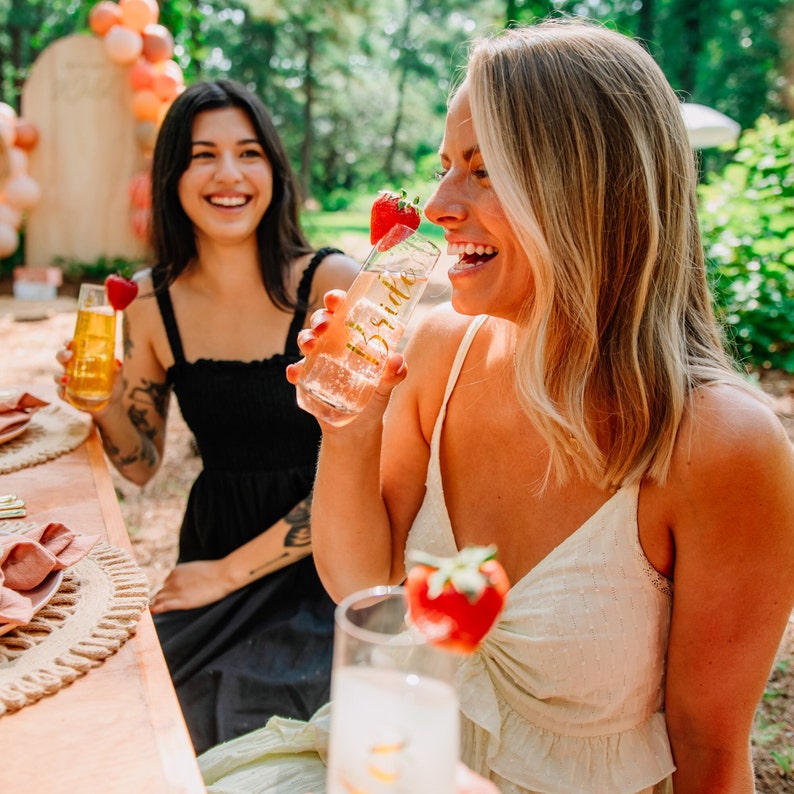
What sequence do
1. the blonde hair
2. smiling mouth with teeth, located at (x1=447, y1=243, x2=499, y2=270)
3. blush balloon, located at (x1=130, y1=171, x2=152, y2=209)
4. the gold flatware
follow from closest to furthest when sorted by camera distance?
1. the blonde hair
2. smiling mouth with teeth, located at (x1=447, y1=243, x2=499, y2=270)
3. the gold flatware
4. blush balloon, located at (x1=130, y1=171, x2=152, y2=209)

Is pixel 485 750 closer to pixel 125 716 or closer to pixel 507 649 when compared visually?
pixel 507 649

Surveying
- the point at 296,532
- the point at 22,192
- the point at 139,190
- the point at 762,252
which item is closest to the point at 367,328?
the point at 296,532

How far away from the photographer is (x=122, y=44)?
8.62 m

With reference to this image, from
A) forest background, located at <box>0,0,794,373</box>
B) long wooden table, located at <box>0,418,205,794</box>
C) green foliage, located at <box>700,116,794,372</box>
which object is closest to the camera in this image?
long wooden table, located at <box>0,418,205,794</box>

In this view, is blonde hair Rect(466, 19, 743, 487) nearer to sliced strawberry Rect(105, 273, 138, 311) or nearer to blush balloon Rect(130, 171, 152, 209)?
sliced strawberry Rect(105, 273, 138, 311)

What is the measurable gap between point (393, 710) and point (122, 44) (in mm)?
Answer: 9349

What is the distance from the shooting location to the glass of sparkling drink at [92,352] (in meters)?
2.12

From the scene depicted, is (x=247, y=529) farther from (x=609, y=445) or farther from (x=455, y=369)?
(x=609, y=445)

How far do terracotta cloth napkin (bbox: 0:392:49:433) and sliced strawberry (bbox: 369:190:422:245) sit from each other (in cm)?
119

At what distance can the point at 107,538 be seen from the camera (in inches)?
62.4

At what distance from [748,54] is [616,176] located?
3202 cm

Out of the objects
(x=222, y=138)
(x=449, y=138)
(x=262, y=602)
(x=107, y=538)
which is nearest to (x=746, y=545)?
(x=449, y=138)

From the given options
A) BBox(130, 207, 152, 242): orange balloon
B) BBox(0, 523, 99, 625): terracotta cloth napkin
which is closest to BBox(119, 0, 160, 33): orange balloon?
BBox(130, 207, 152, 242): orange balloon

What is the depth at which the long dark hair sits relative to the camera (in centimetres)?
262
